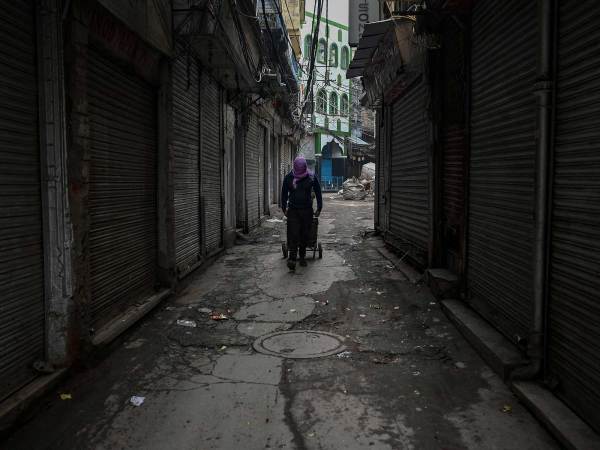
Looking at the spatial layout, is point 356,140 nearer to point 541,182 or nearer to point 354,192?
point 354,192

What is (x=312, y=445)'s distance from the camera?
3.36 metres

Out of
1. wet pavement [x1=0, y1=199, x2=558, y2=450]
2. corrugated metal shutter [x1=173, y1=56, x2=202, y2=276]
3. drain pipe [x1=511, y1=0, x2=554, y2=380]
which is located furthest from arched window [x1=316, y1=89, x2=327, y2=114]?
drain pipe [x1=511, y1=0, x2=554, y2=380]

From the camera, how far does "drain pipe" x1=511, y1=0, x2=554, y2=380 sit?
392 cm

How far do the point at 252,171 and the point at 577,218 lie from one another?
43.6ft

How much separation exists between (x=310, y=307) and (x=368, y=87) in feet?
26.2

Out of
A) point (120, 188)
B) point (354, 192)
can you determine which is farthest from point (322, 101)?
point (120, 188)

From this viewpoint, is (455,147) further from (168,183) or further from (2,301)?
(2,301)

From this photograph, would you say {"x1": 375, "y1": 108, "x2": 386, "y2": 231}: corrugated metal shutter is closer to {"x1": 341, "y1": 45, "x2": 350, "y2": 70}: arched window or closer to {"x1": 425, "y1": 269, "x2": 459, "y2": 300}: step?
{"x1": 425, "y1": 269, "x2": 459, "y2": 300}: step

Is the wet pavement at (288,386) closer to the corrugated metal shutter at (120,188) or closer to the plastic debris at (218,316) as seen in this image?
the plastic debris at (218,316)

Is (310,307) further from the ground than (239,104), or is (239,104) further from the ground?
(239,104)

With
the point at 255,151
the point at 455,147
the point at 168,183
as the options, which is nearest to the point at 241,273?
the point at 168,183

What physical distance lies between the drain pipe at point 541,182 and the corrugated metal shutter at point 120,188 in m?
3.92

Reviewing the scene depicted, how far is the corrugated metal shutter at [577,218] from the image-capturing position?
10.9 ft

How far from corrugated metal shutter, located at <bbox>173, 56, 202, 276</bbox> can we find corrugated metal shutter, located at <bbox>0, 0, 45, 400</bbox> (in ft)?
12.0
